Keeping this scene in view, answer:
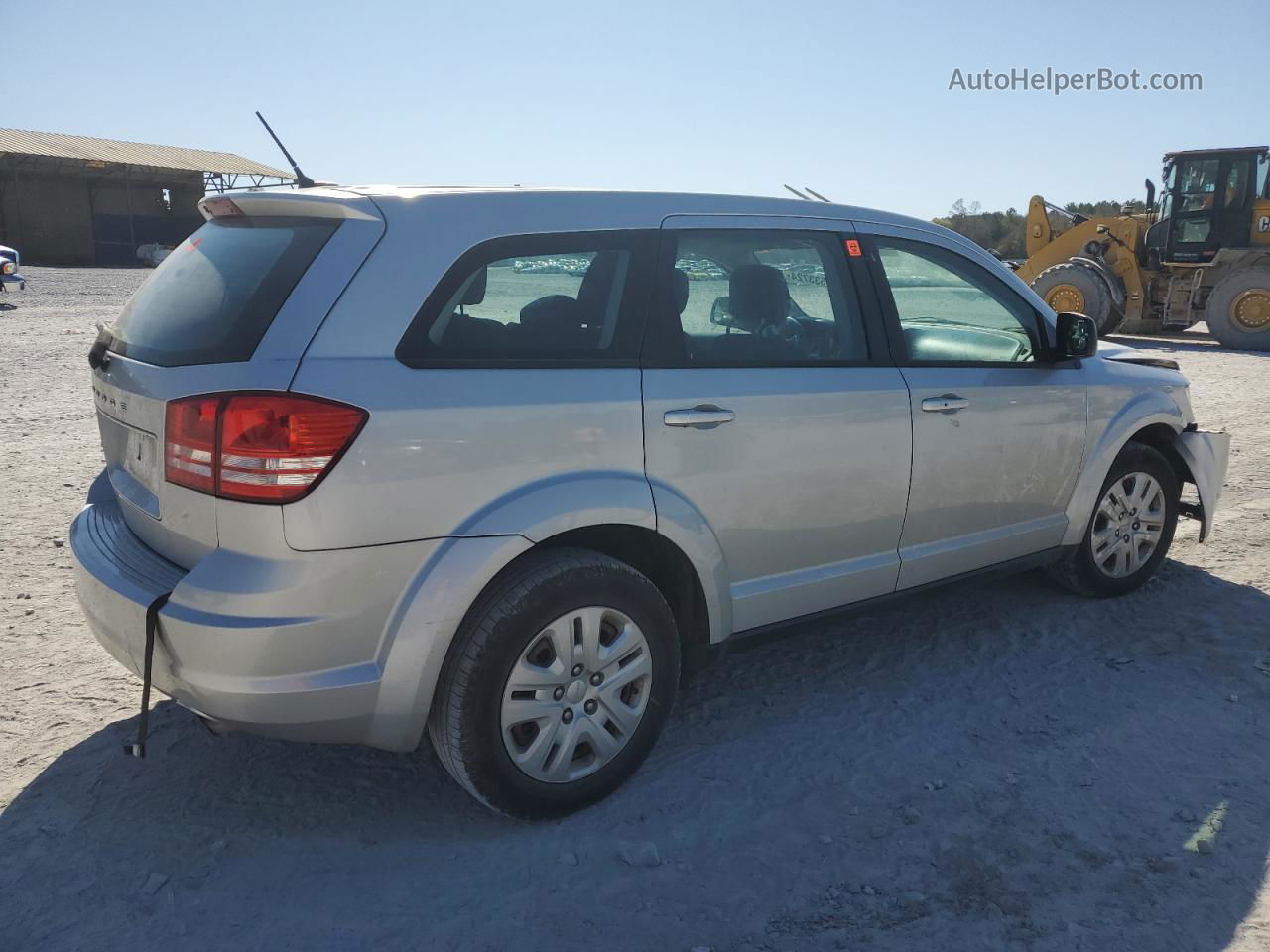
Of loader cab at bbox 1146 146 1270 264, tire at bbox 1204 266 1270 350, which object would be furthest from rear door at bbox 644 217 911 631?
tire at bbox 1204 266 1270 350

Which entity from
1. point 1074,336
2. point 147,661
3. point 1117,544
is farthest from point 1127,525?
point 147,661

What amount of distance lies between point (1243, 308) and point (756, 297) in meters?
16.5

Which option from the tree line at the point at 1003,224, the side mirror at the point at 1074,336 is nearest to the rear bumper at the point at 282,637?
the side mirror at the point at 1074,336

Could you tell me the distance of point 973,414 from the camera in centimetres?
388

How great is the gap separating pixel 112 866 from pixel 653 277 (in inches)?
A: 90.1

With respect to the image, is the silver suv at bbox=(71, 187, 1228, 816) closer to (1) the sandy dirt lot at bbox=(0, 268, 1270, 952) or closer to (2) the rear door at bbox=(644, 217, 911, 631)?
(2) the rear door at bbox=(644, 217, 911, 631)

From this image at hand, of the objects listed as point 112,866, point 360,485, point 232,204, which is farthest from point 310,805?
point 232,204

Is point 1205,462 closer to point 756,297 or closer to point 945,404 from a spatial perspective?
point 945,404

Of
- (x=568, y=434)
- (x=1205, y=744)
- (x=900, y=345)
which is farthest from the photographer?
(x=900, y=345)

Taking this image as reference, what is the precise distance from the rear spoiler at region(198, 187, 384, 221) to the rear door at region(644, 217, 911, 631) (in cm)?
93

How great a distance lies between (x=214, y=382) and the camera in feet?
8.39

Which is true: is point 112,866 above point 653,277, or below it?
below

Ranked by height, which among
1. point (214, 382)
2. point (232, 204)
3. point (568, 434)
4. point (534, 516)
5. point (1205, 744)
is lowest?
point (1205, 744)

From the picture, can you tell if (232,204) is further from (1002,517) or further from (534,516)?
(1002,517)
